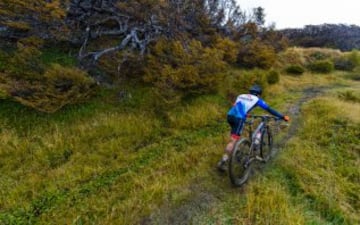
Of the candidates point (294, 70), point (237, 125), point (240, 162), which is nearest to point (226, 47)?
point (237, 125)

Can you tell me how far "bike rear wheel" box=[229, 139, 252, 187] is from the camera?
11.4 ft

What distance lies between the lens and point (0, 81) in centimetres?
498

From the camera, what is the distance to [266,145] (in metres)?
4.76

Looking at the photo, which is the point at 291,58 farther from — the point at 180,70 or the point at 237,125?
the point at 237,125

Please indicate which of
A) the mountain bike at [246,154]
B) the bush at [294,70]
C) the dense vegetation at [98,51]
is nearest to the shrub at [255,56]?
the dense vegetation at [98,51]

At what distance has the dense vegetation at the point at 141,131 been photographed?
330cm

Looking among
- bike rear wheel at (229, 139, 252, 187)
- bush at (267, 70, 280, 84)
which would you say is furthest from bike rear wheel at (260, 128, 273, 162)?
bush at (267, 70, 280, 84)

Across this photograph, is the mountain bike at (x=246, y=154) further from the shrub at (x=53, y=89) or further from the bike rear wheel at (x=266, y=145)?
the shrub at (x=53, y=89)

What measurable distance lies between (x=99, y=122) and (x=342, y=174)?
5720 millimetres

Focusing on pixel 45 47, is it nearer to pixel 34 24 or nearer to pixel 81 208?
pixel 34 24

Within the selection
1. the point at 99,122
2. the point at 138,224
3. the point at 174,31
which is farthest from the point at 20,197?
the point at 174,31

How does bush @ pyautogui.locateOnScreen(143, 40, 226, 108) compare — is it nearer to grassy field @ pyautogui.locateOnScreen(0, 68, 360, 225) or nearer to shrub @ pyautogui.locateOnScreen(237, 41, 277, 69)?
grassy field @ pyautogui.locateOnScreen(0, 68, 360, 225)

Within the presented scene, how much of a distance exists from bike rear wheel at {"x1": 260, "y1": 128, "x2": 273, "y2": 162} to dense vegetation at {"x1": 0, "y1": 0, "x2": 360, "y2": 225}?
203 millimetres

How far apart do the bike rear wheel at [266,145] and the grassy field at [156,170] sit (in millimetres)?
185
